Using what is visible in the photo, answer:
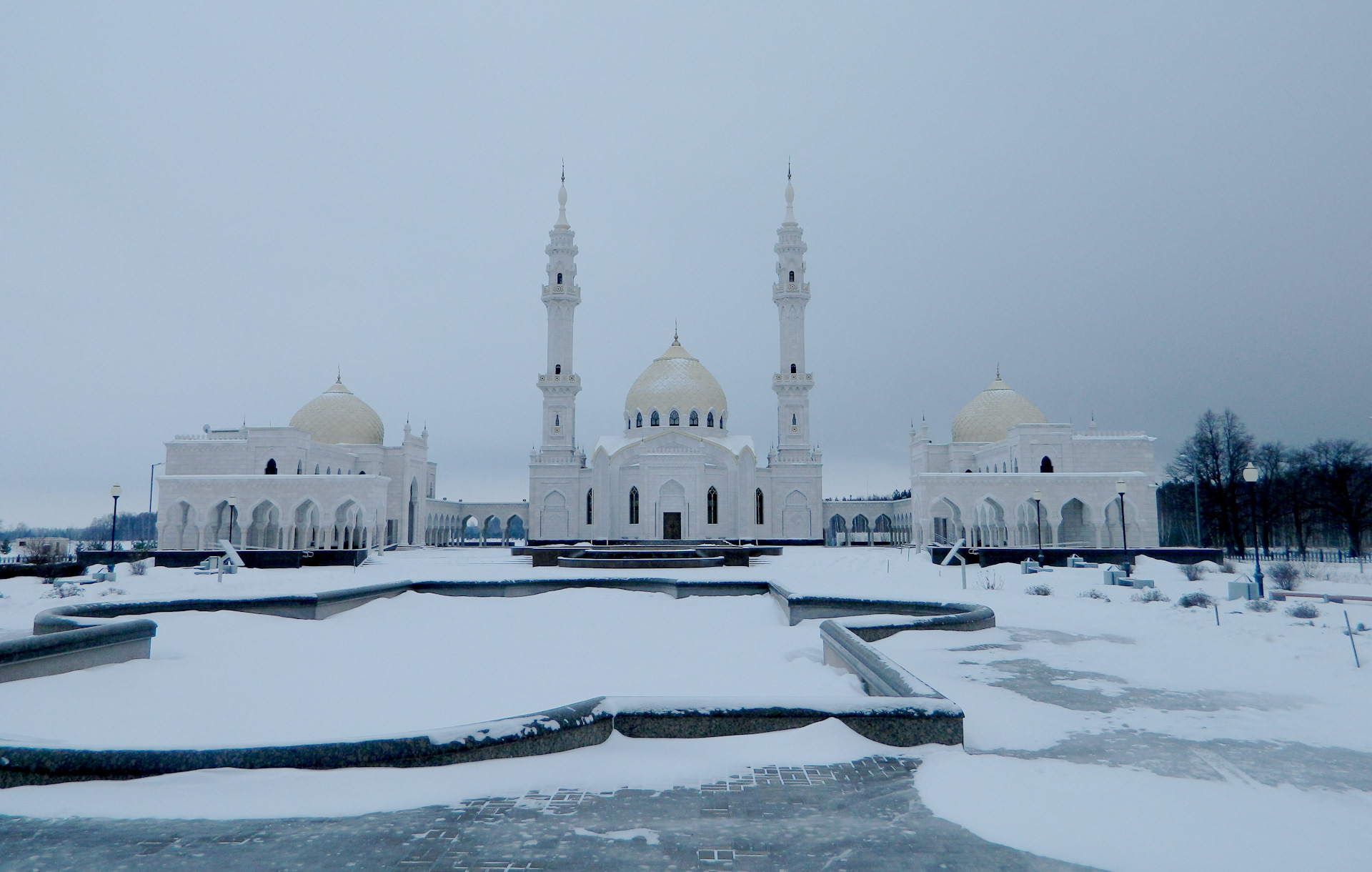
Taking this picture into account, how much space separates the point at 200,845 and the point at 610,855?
204cm

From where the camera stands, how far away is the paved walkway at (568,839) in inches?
143

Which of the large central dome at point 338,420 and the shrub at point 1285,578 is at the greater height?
the large central dome at point 338,420

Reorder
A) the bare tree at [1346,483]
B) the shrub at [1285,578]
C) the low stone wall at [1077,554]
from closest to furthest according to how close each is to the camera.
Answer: the shrub at [1285,578] < the low stone wall at [1077,554] < the bare tree at [1346,483]

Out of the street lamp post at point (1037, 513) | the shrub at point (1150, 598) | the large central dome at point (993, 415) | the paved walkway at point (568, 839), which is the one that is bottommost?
the shrub at point (1150, 598)

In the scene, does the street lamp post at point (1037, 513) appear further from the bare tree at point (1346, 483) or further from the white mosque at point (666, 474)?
the bare tree at point (1346, 483)

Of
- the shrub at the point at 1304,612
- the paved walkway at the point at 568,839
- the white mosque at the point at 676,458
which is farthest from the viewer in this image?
the white mosque at the point at 676,458

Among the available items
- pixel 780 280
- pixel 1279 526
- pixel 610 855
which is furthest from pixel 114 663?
pixel 1279 526

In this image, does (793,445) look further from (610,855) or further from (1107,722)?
(610,855)

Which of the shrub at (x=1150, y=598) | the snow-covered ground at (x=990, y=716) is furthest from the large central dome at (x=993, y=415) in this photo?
the snow-covered ground at (x=990, y=716)

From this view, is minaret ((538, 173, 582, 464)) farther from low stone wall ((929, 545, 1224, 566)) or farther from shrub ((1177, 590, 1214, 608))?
shrub ((1177, 590, 1214, 608))

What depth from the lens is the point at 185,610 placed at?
11.8 metres

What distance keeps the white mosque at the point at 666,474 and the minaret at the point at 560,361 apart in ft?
0.32

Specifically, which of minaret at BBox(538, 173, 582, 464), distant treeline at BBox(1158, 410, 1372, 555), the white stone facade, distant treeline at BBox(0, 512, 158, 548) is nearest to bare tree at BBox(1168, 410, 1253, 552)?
distant treeline at BBox(1158, 410, 1372, 555)

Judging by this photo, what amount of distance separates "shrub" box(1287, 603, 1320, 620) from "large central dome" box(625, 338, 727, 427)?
37993mm
